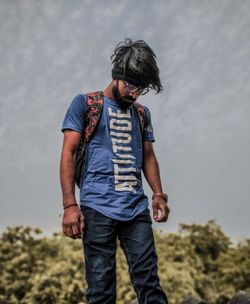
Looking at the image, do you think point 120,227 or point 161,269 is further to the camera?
point 161,269

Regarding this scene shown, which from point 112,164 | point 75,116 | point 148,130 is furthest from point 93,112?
point 148,130

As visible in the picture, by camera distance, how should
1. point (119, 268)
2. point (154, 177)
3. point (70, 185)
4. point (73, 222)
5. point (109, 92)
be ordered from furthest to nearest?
point (119, 268)
point (154, 177)
point (109, 92)
point (70, 185)
point (73, 222)

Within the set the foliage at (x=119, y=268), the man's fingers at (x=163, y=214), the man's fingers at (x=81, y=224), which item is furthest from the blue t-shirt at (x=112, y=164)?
the foliage at (x=119, y=268)

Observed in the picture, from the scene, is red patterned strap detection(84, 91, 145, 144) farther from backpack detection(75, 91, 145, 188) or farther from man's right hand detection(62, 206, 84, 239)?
man's right hand detection(62, 206, 84, 239)

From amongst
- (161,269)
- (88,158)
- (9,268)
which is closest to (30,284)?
(9,268)

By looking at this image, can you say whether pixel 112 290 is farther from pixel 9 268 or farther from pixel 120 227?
pixel 9 268

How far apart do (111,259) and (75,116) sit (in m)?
1.01

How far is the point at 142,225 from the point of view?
130 inches

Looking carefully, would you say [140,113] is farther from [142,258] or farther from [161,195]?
[142,258]

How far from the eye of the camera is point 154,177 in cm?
373

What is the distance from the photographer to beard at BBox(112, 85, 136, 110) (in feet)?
11.5

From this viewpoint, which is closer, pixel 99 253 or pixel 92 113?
pixel 99 253

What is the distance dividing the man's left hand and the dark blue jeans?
38cm

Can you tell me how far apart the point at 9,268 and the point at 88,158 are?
40.8 ft
